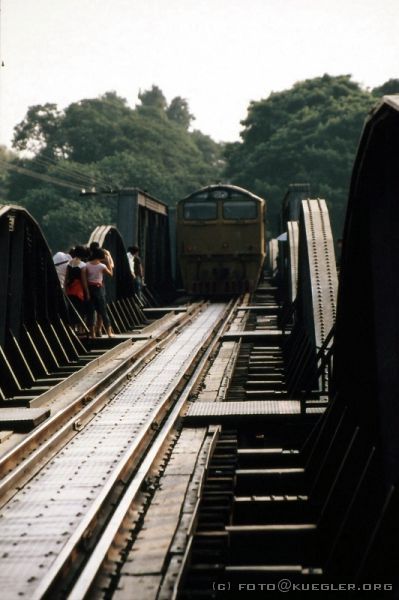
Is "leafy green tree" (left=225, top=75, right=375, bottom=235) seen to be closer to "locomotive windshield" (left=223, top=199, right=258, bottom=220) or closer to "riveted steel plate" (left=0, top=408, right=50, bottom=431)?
"locomotive windshield" (left=223, top=199, right=258, bottom=220)

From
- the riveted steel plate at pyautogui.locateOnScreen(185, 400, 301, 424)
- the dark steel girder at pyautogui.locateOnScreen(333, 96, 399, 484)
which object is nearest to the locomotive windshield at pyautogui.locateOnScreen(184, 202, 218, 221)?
the riveted steel plate at pyautogui.locateOnScreen(185, 400, 301, 424)

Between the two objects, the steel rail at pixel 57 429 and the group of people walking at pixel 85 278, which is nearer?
the steel rail at pixel 57 429

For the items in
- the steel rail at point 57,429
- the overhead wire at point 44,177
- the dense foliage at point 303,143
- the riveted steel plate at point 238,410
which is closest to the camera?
the steel rail at point 57,429

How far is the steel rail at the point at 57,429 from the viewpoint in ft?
28.8

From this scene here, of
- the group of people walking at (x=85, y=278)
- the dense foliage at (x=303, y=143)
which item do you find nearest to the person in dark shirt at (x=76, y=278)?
the group of people walking at (x=85, y=278)

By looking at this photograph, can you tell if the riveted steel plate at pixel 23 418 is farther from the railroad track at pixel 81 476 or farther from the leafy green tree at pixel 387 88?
the leafy green tree at pixel 387 88

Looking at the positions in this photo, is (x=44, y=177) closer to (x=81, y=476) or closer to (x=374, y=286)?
(x=81, y=476)

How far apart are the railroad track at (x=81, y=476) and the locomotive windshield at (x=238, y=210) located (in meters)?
17.2

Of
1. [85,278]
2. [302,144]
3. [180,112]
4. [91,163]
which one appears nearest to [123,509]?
[85,278]

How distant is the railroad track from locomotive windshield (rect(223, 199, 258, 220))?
56.4 feet

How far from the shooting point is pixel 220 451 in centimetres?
979

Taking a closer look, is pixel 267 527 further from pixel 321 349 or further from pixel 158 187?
pixel 158 187

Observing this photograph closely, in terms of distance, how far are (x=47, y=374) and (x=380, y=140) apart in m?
8.39

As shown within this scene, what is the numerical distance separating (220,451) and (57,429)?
1904 mm
